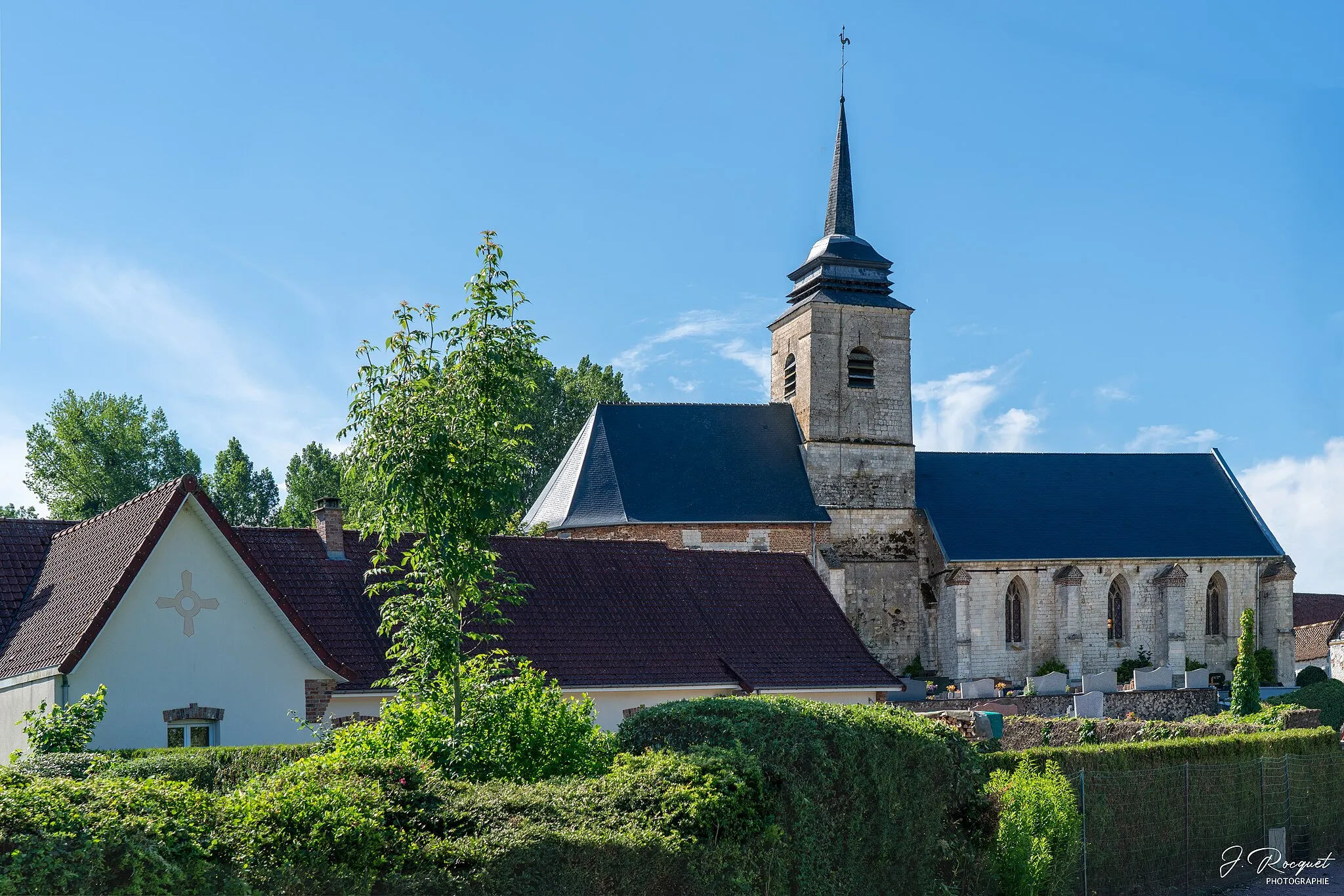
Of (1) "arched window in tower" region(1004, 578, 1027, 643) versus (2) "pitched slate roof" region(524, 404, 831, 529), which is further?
(1) "arched window in tower" region(1004, 578, 1027, 643)

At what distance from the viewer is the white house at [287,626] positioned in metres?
15.1

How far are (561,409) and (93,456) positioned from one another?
20.6 metres

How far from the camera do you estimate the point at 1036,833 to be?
11.8 m

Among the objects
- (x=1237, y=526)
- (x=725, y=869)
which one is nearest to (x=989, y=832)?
(x=725, y=869)

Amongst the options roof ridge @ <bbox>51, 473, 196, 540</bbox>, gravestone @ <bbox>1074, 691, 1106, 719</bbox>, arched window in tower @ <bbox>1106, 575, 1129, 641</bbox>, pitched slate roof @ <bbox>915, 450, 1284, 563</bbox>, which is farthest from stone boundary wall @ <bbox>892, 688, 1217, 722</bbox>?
roof ridge @ <bbox>51, 473, 196, 540</bbox>

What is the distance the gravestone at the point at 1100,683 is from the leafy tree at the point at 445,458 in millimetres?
24558

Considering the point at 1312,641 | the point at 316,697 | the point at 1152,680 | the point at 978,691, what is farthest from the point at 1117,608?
the point at 316,697

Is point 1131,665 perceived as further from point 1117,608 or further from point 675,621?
point 675,621

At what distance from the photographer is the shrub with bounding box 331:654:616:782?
10133 mm

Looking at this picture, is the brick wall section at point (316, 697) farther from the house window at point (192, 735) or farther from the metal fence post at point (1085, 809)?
the metal fence post at point (1085, 809)

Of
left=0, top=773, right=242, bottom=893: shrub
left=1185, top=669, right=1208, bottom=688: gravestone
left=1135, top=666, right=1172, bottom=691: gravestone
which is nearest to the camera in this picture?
left=0, top=773, right=242, bottom=893: shrub

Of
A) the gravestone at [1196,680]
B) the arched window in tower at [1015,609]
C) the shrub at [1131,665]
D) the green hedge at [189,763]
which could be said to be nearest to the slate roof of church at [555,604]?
the green hedge at [189,763]

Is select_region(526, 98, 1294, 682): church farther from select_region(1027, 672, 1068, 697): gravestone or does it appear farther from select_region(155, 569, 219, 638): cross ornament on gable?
select_region(155, 569, 219, 638): cross ornament on gable

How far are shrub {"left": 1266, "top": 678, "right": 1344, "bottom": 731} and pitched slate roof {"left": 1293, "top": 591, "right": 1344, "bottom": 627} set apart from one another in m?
30.3
